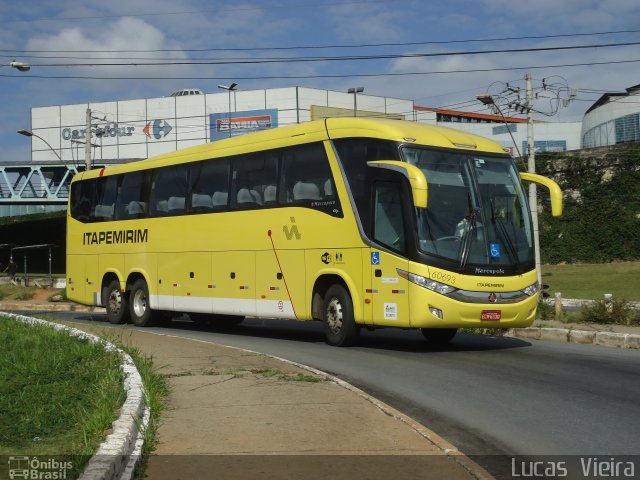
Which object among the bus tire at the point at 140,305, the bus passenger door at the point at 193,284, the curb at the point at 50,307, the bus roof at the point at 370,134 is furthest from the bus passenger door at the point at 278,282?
the curb at the point at 50,307

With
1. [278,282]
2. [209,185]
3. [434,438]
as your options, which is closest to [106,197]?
[209,185]

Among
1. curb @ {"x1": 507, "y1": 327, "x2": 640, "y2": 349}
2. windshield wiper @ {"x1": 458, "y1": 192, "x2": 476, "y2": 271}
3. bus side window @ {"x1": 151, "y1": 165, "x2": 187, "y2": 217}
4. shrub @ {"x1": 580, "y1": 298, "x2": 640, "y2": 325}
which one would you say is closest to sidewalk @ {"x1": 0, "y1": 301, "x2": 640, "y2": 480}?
windshield wiper @ {"x1": 458, "y1": 192, "x2": 476, "y2": 271}

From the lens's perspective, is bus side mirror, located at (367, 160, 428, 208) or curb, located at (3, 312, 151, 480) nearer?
curb, located at (3, 312, 151, 480)

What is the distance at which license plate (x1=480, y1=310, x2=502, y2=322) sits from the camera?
1334 cm

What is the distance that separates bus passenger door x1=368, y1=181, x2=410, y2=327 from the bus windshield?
1.53 ft

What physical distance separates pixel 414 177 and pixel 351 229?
2063 millimetres

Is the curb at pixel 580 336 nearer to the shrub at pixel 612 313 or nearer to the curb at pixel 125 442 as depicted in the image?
the shrub at pixel 612 313

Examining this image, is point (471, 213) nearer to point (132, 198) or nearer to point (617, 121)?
point (132, 198)

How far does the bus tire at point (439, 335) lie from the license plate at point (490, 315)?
2172mm

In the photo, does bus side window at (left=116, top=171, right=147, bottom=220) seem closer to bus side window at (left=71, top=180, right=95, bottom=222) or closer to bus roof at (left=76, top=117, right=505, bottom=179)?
bus side window at (left=71, top=180, right=95, bottom=222)

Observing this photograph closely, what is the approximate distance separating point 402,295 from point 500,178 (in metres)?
2.70

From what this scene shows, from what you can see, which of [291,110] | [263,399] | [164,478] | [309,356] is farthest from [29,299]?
[291,110]

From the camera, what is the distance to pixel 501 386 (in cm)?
1009

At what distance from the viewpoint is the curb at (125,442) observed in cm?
532
